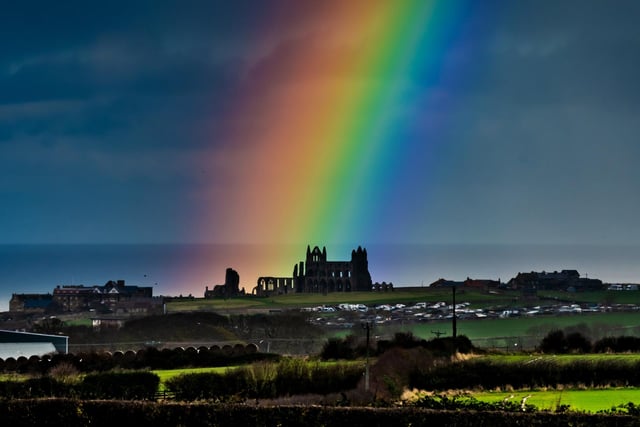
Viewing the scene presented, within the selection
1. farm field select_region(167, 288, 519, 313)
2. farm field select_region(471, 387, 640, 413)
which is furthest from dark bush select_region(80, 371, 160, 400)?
farm field select_region(167, 288, 519, 313)

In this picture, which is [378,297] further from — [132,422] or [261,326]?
[132,422]

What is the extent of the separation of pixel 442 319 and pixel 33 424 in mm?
119871

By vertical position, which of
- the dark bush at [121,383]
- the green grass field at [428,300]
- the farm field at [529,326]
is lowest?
the dark bush at [121,383]

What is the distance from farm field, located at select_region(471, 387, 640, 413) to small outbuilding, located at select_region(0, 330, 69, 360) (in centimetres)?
3469

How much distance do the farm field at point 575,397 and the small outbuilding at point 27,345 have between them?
34.7 m

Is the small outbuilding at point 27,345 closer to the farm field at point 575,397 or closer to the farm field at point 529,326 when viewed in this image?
the farm field at point 575,397

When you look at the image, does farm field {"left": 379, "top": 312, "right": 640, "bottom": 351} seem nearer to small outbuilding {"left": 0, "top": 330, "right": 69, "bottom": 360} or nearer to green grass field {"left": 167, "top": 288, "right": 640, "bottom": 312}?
green grass field {"left": 167, "top": 288, "right": 640, "bottom": 312}

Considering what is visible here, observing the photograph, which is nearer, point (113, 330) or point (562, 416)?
point (562, 416)

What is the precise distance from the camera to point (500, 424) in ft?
87.0

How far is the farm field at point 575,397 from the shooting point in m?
32.1

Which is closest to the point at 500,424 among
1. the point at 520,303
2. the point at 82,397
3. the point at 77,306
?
the point at 82,397

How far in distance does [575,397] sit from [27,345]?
41.1 metres

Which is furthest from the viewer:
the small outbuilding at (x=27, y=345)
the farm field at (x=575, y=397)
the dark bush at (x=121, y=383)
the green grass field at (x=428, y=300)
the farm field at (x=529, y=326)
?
the green grass field at (x=428, y=300)

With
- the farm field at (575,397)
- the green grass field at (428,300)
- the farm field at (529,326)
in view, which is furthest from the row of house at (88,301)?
the farm field at (575,397)
